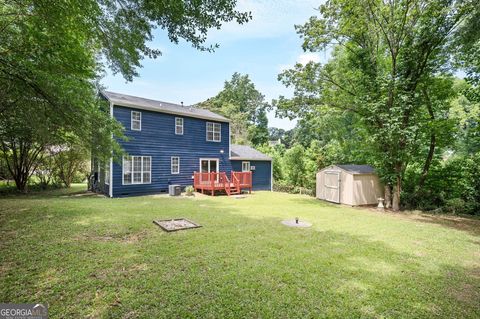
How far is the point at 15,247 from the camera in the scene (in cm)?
432

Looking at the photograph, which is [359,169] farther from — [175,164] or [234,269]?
[175,164]

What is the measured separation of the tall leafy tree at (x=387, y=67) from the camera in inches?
335

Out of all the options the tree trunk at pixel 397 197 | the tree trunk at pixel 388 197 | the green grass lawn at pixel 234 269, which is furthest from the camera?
the tree trunk at pixel 388 197

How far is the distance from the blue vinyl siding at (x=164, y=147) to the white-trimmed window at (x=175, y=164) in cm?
19

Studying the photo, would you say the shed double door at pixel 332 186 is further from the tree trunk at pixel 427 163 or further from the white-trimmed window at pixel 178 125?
the white-trimmed window at pixel 178 125

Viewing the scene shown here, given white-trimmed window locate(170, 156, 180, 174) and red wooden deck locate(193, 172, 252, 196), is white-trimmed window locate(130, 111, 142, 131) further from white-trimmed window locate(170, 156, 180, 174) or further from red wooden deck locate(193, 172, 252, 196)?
red wooden deck locate(193, 172, 252, 196)

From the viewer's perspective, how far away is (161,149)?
1355cm

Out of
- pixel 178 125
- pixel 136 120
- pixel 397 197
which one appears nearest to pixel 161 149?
pixel 178 125

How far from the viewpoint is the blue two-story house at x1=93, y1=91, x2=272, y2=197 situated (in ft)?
40.0

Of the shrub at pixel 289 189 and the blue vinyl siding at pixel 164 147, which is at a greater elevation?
the blue vinyl siding at pixel 164 147

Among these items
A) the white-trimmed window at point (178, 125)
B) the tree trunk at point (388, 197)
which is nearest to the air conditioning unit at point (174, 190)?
the white-trimmed window at point (178, 125)

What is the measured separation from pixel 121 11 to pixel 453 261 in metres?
7.66

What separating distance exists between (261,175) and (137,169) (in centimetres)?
908

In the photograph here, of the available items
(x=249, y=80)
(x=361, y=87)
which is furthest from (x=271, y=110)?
(x=249, y=80)
